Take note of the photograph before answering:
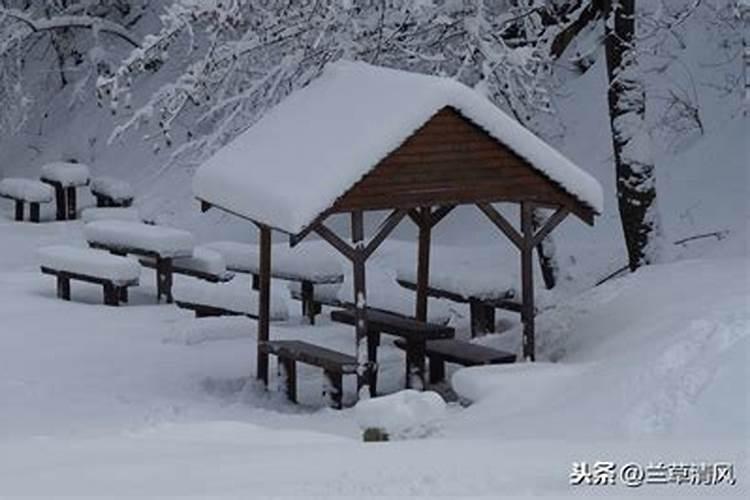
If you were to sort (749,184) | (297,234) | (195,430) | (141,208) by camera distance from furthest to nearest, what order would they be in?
(141,208), (749,184), (297,234), (195,430)

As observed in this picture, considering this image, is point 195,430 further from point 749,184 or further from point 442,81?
point 749,184

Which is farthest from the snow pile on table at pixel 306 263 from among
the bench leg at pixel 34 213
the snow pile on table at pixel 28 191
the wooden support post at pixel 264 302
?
the bench leg at pixel 34 213

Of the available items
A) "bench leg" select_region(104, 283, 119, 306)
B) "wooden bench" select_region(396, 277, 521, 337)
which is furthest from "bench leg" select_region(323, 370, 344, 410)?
"bench leg" select_region(104, 283, 119, 306)

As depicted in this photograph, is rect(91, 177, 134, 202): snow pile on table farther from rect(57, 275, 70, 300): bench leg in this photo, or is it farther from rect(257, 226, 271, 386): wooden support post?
rect(257, 226, 271, 386): wooden support post

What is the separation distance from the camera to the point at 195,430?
28.3ft

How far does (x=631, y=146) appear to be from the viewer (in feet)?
46.2

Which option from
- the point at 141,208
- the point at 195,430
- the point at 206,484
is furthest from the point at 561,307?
the point at 141,208

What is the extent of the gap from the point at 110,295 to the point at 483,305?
446cm

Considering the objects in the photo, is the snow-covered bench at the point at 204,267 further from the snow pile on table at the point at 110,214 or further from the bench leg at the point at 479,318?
the snow pile on table at the point at 110,214

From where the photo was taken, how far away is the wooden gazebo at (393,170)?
1074cm

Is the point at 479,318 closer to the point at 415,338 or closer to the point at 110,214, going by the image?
the point at 415,338

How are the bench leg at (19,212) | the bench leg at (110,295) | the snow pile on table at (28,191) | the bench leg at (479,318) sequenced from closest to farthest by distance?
the bench leg at (479,318), the bench leg at (110,295), the snow pile on table at (28,191), the bench leg at (19,212)

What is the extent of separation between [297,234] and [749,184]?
769 cm

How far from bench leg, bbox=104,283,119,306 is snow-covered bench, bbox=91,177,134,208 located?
7.01 meters
